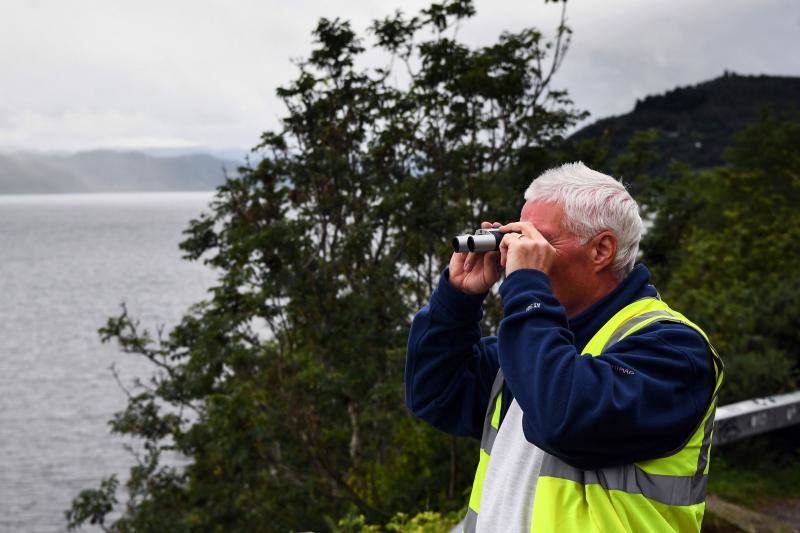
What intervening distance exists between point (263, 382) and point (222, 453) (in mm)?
1084

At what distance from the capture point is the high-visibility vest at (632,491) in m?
1.72

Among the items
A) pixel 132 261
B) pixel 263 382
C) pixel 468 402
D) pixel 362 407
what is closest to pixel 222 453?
pixel 263 382

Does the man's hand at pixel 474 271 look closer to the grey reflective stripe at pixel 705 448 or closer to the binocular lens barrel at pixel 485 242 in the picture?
the binocular lens barrel at pixel 485 242

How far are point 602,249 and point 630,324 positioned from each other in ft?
0.74

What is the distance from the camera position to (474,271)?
2.25 m

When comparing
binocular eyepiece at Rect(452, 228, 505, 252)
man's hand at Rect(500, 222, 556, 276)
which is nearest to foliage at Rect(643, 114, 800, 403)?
binocular eyepiece at Rect(452, 228, 505, 252)

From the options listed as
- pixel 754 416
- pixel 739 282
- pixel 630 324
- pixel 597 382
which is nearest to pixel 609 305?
pixel 630 324

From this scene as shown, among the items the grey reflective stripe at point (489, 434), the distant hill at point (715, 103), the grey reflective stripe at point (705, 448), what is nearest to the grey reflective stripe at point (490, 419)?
the grey reflective stripe at point (489, 434)

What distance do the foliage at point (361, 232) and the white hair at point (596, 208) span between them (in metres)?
7.29

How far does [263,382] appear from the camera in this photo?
10680 mm

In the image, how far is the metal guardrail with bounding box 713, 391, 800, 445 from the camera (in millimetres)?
5750

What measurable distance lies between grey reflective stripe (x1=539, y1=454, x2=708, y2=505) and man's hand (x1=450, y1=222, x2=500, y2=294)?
1.94 ft

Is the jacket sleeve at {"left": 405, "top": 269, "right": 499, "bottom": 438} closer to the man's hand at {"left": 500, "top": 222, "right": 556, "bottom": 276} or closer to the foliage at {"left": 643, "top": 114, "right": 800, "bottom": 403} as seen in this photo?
the man's hand at {"left": 500, "top": 222, "right": 556, "bottom": 276}

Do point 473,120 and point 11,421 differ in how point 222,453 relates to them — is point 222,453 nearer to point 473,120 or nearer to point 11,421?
point 473,120
